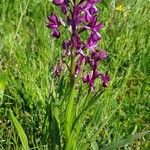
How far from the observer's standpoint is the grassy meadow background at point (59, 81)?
1.94 meters

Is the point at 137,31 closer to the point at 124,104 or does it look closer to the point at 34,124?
the point at 124,104

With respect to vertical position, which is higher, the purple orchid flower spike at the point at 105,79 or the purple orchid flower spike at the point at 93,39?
the purple orchid flower spike at the point at 93,39

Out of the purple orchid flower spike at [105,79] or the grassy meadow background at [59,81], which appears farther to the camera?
the purple orchid flower spike at [105,79]

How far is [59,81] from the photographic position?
6.15 feet

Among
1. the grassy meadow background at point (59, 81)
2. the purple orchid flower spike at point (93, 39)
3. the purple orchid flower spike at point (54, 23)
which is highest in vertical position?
the purple orchid flower spike at point (54, 23)

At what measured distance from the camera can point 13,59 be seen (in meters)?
2.68

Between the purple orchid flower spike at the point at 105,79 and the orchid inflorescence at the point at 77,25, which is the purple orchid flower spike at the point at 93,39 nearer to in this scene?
the orchid inflorescence at the point at 77,25

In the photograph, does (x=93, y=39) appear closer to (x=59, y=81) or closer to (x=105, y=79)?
(x=59, y=81)

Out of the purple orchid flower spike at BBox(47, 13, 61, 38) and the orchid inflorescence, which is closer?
the orchid inflorescence

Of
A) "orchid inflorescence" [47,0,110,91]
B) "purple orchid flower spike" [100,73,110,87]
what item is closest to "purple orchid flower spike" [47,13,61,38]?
"orchid inflorescence" [47,0,110,91]

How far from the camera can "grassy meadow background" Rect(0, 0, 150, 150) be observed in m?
1.94

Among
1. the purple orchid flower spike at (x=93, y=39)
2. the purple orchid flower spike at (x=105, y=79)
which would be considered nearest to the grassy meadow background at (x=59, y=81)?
the purple orchid flower spike at (x=105, y=79)

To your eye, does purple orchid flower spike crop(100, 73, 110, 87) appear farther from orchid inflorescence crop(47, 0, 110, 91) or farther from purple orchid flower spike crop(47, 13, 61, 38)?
purple orchid flower spike crop(47, 13, 61, 38)

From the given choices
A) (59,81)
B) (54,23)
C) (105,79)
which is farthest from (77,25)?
(105,79)
